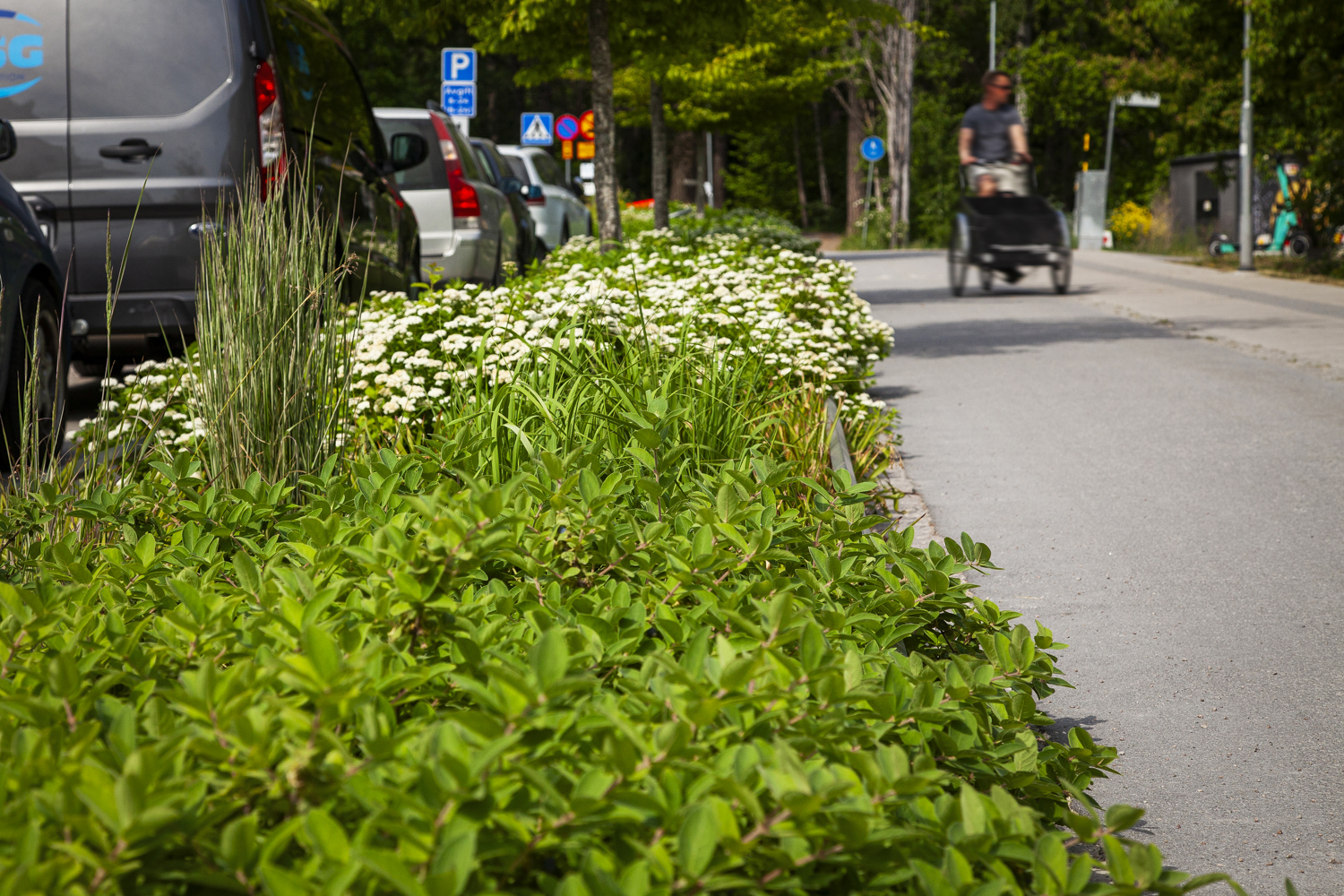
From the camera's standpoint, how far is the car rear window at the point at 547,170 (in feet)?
69.9

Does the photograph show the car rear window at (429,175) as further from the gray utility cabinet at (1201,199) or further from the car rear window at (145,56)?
the gray utility cabinet at (1201,199)

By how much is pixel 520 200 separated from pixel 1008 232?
5.56 metres

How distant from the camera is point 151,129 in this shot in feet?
20.8

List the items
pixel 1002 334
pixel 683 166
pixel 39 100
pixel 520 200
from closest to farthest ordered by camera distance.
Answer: pixel 39 100
pixel 1002 334
pixel 520 200
pixel 683 166

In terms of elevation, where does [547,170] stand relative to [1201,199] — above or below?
below

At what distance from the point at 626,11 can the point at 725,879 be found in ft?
36.4

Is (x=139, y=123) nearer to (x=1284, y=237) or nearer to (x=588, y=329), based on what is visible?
(x=588, y=329)

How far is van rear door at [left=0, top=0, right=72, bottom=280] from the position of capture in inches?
255

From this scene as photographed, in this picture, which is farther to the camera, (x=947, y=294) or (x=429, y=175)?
(x=947, y=294)

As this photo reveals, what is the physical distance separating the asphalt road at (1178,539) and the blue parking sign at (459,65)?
9643 mm

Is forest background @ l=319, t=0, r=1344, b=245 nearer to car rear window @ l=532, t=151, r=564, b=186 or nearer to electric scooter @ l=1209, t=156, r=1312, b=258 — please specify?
electric scooter @ l=1209, t=156, r=1312, b=258

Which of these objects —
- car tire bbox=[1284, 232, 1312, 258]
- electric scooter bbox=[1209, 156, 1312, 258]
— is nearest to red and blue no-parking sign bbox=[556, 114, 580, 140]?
electric scooter bbox=[1209, 156, 1312, 258]

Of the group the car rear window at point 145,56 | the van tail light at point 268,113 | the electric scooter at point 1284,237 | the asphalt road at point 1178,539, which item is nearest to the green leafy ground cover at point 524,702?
the asphalt road at point 1178,539

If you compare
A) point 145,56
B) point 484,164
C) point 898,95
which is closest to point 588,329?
point 145,56
